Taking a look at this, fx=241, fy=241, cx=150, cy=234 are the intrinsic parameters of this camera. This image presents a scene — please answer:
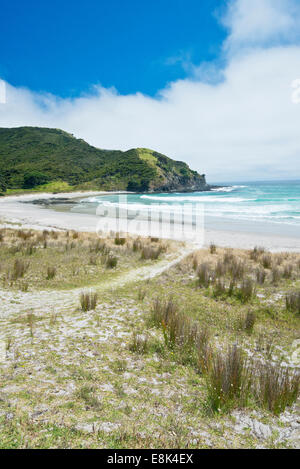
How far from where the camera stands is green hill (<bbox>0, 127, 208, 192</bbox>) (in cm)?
10088

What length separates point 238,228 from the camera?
24219mm

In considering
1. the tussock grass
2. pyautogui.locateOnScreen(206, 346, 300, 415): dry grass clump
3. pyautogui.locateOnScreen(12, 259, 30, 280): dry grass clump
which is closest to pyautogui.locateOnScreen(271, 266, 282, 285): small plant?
the tussock grass

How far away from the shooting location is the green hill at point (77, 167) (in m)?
101

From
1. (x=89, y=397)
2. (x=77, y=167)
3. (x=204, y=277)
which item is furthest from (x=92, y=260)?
(x=77, y=167)

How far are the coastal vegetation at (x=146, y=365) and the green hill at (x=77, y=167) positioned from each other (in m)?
85.4

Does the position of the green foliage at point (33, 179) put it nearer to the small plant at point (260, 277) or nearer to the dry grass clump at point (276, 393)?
the small plant at point (260, 277)

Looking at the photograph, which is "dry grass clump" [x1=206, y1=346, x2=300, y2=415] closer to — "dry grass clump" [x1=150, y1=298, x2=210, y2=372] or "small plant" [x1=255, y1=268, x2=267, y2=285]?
"dry grass clump" [x1=150, y1=298, x2=210, y2=372]

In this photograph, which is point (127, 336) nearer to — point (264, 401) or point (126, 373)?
point (126, 373)

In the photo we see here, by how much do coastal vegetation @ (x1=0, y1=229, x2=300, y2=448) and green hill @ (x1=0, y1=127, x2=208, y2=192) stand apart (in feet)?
280

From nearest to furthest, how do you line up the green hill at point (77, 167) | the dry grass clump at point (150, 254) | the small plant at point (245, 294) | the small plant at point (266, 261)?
the small plant at point (245, 294) → the small plant at point (266, 261) → the dry grass clump at point (150, 254) → the green hill at point (77, 167)

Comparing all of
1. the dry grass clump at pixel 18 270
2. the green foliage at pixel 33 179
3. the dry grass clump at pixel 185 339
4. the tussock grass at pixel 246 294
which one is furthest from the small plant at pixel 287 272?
the green foliage at pixel 33 179

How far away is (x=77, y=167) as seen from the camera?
123500mm

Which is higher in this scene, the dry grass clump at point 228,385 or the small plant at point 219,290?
the dry grass clump at point 228,385

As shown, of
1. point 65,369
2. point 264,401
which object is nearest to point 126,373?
point 65,369
